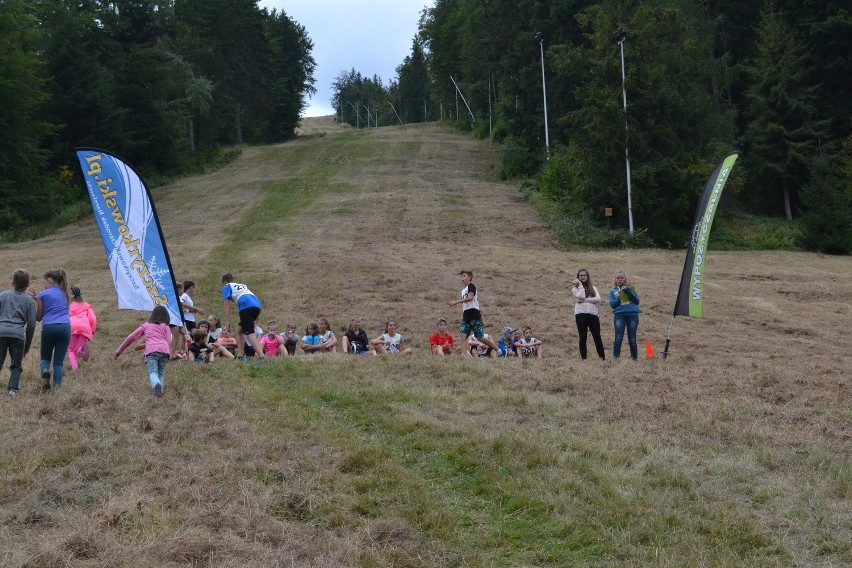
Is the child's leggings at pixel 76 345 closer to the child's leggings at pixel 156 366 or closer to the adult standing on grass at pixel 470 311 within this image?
the child's leggings at pixel 156 366

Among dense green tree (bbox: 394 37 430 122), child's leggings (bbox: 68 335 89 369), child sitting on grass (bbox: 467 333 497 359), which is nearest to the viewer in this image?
child's leggings (bbox: 68 335 89 369)

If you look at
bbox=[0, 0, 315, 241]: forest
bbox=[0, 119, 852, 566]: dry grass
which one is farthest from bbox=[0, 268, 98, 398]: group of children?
bbox=[0, 0, 315, 241]: forest

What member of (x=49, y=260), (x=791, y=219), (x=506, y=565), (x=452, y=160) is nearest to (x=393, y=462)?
(x=506, y=565)

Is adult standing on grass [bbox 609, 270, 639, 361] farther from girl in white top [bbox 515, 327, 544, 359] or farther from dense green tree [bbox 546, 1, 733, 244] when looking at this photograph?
dense green tree [bbox 546, 1, 733, 244]

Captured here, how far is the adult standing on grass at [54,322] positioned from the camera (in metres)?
10.3

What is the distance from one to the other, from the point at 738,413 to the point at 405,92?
122185mm

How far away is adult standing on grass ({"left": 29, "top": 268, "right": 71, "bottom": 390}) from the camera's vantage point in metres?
10.3

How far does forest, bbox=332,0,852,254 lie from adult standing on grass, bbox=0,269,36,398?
26.4 meters

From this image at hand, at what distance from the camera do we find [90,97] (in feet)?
145

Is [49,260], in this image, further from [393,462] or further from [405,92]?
[405,92]

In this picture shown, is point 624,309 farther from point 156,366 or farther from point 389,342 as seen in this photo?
point 156,366

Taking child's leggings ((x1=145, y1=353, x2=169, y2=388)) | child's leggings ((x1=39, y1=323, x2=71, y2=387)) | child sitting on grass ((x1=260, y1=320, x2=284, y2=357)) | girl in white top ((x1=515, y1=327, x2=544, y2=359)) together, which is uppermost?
child's leggings ((x1=39, y1=323, x2=71, y2=387))

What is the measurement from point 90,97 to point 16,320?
38.2 meters

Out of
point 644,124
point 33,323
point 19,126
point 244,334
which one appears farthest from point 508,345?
point 19,126
